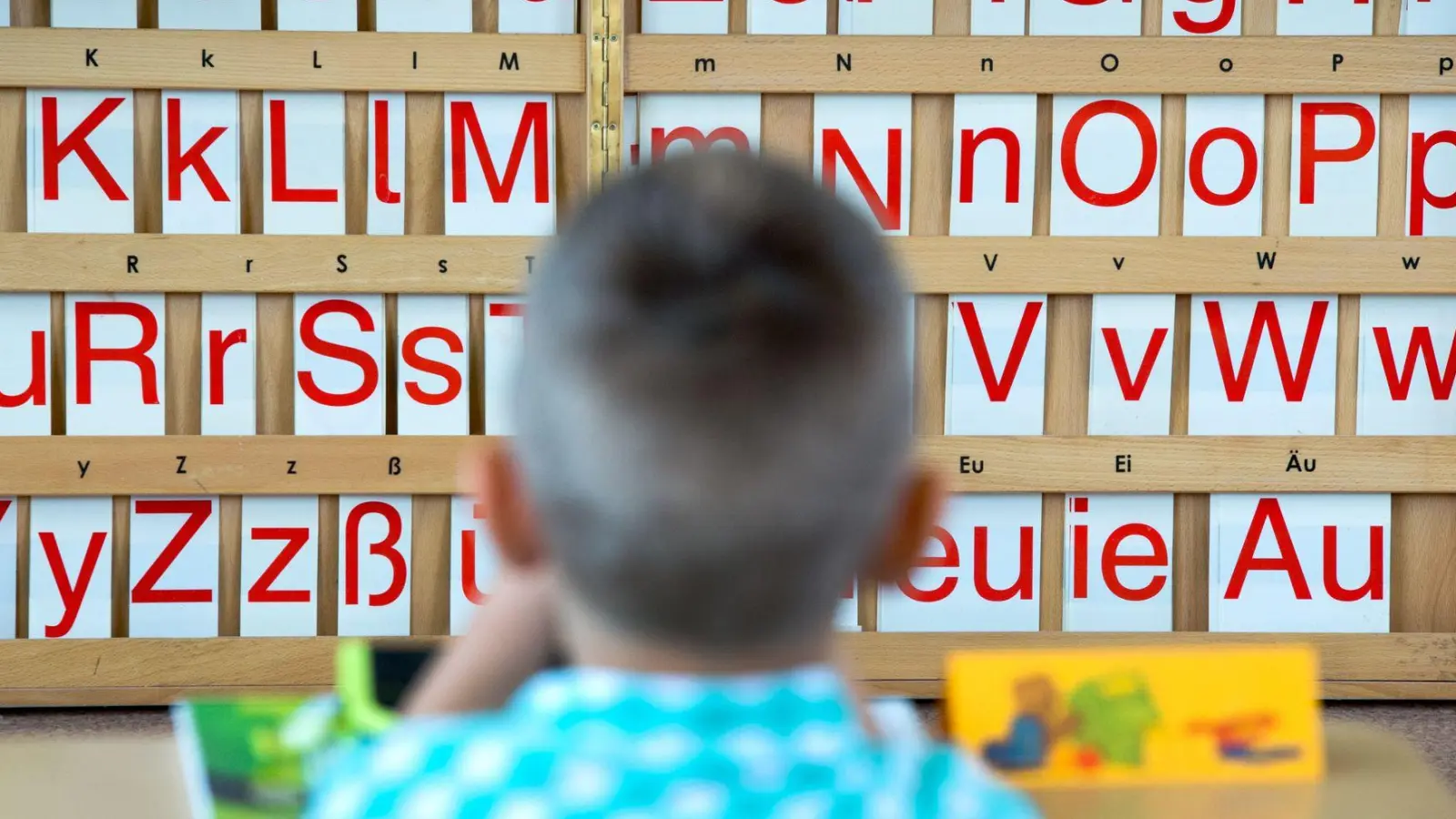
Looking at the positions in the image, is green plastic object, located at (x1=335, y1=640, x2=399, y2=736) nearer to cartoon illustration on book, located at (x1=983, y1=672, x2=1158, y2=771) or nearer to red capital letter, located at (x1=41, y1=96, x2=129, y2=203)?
cartoon illustration on book, located at (x1=983, y1=672, x2=1158, y2=771)

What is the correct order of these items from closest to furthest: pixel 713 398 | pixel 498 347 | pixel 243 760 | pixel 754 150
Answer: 1. pixel 713 398
2. pixel 243 760
3. pixel 754 150
4. pixel 498 347

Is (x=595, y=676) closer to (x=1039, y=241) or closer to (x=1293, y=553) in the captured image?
(x=1039, y=241)

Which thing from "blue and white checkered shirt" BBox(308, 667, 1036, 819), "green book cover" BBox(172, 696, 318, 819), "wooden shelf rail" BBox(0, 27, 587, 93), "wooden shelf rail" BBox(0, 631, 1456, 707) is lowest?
"wooden shelf rail" BBox(0, 631, 1456, 707)

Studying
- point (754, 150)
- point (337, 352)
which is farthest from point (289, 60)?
point (754, 150)

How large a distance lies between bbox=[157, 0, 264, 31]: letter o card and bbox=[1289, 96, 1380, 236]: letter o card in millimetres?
1643

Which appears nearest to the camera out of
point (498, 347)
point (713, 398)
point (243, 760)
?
point (713, 398)

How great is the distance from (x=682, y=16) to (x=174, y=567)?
1.18 m

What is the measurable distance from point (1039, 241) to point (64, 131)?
4.97ft

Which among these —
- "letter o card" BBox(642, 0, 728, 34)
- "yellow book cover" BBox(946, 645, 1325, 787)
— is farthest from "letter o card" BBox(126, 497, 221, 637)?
"yellow book cover" BBox(946, 645, 1325, 787)

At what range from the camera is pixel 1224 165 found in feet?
7.98

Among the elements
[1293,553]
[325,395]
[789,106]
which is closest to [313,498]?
[325,395]

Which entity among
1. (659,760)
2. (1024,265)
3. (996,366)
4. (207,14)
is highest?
(207,14)

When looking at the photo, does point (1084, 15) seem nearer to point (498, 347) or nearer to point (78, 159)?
point (498, 347)

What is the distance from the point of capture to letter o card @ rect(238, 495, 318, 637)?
242cm
